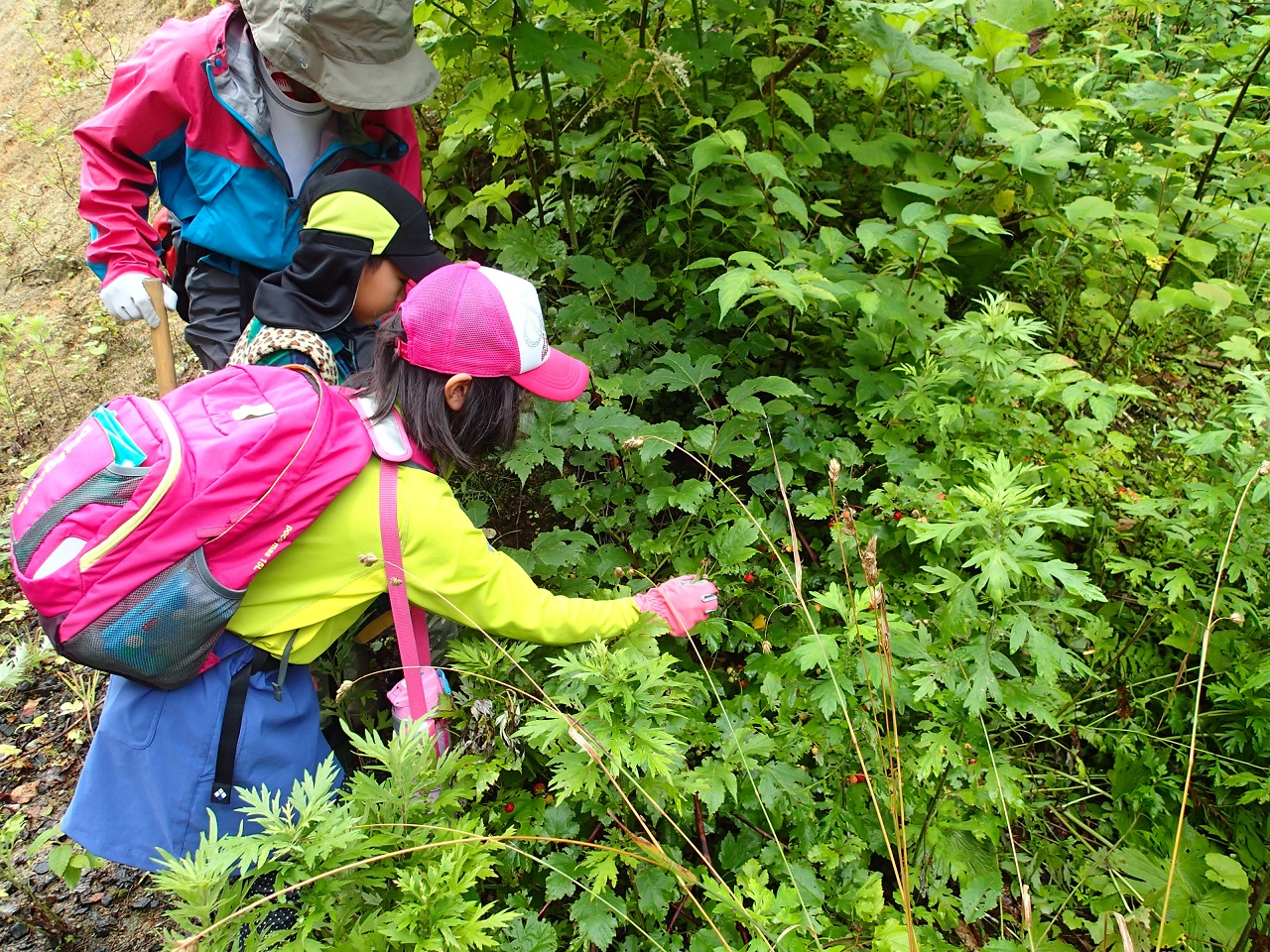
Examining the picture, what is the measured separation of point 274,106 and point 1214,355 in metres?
4.06

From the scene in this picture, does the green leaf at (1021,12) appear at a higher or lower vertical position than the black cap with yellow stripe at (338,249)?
higher

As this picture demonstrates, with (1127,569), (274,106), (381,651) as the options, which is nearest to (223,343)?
(274,106)

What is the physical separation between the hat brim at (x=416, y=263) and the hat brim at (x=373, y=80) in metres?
0.45

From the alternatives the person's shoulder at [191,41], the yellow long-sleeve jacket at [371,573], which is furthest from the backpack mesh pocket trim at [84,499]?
the person's shoulder at [191,41]

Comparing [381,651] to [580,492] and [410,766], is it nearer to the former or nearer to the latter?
[580,492]

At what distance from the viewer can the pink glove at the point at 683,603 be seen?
218cm

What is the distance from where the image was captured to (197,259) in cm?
262

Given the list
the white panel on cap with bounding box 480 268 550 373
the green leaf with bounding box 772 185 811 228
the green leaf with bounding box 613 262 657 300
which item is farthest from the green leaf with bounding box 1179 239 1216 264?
the white panel on cap with bounding box 480 268 550 373

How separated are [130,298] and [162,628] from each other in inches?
55.8

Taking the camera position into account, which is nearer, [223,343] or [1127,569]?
[1127,569]

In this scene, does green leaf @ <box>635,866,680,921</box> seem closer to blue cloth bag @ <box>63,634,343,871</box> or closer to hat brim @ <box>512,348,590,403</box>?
blue cloth bag @ <box>63,634,343,871</box>

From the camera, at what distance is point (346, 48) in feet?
7.70

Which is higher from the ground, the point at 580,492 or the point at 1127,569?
the point at 580,492

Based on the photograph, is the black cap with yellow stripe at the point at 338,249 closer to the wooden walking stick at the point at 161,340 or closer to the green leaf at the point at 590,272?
the wooden walking stick at the point at 161,340
